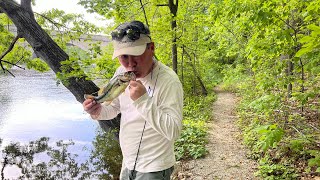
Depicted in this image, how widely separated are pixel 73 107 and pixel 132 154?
47.1 feet

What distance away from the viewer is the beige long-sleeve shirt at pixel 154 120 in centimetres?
141

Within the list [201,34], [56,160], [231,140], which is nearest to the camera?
[231,140]

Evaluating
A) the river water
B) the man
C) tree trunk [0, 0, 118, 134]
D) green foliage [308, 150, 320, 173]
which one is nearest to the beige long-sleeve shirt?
the man

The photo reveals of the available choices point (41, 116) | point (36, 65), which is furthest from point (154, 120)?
point (41, 116)

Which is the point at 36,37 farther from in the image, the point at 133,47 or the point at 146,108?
the point at 146,108

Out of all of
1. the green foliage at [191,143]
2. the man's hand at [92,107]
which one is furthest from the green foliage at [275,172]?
the man's hand at [92,107]

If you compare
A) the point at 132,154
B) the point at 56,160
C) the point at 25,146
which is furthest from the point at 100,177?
the point at 132,154

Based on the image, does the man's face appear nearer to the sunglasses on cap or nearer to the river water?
the sunglasses on cap

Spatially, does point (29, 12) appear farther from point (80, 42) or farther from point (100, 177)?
point (100, 177)

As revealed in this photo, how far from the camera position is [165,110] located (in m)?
1.45

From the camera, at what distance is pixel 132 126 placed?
1646 millimetres

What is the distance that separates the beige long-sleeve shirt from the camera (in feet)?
4.64

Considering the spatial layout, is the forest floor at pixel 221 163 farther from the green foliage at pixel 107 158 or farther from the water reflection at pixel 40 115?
the water reflection at pixel 40 115

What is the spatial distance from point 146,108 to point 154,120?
74 millimetres
